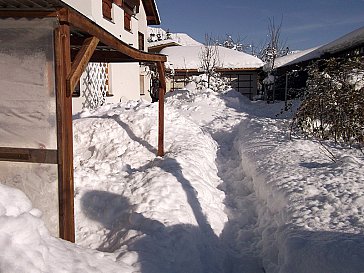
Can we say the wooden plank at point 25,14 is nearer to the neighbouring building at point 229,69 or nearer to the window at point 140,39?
the window at point 140,39

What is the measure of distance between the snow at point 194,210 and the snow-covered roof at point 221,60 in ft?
52.0

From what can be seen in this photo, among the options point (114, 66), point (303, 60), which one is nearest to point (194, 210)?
point (114, 66)

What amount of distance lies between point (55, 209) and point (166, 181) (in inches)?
72.8

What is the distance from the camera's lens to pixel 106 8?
1259 centimetres

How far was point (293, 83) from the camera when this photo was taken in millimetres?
17562

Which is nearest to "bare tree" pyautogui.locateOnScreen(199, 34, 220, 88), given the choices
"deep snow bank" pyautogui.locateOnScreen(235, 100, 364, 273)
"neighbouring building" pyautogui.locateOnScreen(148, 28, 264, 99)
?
"neighbouring building" pyautogui.locateOnScreen(148, 28, 264, 99)

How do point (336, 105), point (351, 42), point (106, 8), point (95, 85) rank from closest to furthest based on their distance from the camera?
point (336, 105) → point (351, 42) → point (95, 85) → point (106, 8)

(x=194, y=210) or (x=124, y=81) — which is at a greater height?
(x=124, y=81)

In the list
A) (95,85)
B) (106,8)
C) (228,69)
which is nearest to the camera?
(95,85)

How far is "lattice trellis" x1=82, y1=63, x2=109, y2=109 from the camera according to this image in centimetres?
1076

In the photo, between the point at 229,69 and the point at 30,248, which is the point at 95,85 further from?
the point at 229,69

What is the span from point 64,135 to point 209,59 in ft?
64.2

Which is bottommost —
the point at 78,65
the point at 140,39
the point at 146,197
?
the point at 146,197

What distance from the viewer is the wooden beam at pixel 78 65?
3.13m
